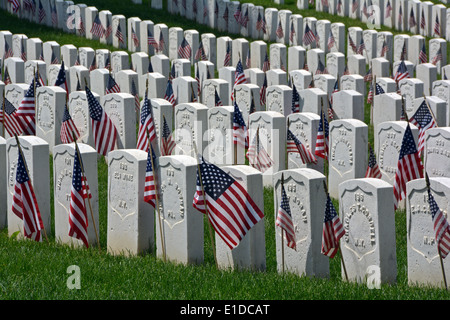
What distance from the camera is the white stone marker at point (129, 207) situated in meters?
11.1

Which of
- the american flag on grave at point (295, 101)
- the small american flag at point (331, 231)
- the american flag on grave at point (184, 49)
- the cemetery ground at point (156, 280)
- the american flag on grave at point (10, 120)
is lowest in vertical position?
the cemetery ground at point (156, 280)

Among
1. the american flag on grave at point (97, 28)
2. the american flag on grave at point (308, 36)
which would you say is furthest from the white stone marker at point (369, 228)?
the american flag on grave at point (97, 28)

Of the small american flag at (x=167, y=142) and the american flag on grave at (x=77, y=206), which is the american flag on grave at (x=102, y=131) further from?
the american flag on grave at (x=77, y=206)

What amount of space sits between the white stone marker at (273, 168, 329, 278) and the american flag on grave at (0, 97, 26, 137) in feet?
21.2

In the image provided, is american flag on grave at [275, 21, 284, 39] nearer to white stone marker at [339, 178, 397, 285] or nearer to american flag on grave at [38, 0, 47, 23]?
american flag on grave at [38, 0, 47, 23]

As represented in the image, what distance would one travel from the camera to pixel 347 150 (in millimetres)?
13594

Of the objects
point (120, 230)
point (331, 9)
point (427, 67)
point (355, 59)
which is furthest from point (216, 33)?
point (120, 230)

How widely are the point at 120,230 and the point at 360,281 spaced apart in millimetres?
2910

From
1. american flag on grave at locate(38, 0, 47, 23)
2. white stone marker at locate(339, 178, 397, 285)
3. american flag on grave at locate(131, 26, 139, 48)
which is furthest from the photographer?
american flag on grave at locate(38, 0, 47, 23)

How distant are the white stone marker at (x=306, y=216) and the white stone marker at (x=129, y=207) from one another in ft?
5.57

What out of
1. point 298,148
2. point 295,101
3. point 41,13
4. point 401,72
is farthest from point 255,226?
point 41,13

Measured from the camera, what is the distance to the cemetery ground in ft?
28.1

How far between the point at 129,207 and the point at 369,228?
9.35 feet

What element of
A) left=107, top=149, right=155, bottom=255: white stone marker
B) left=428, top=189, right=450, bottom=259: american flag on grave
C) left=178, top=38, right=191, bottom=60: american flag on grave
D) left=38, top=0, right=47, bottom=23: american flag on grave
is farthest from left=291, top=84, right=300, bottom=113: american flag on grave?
left=38, top=0, right=47, bottom=23: american flag on grave
